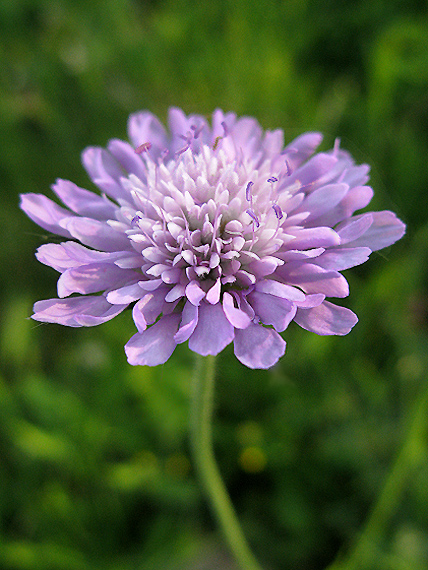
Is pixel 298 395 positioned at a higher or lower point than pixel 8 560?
higher

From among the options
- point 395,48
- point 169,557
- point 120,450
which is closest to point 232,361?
point 120,450

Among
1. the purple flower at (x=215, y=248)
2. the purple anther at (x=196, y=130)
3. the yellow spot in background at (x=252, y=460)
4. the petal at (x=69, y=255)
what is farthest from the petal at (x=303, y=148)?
the yellow spot in background at (x=252, y=460)

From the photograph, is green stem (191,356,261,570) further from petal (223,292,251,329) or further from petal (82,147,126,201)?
petal (82,147,126,201)

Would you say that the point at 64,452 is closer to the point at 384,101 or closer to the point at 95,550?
the point at 95,550

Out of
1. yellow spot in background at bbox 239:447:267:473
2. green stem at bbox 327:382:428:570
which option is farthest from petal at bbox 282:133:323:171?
yellow spot in background at bbox 239:447:267:473

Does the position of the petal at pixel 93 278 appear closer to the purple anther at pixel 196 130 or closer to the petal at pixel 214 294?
the petal at pixel 214 294

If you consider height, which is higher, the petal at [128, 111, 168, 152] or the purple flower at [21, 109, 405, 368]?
the petal at [128, 111, 168, 152]
